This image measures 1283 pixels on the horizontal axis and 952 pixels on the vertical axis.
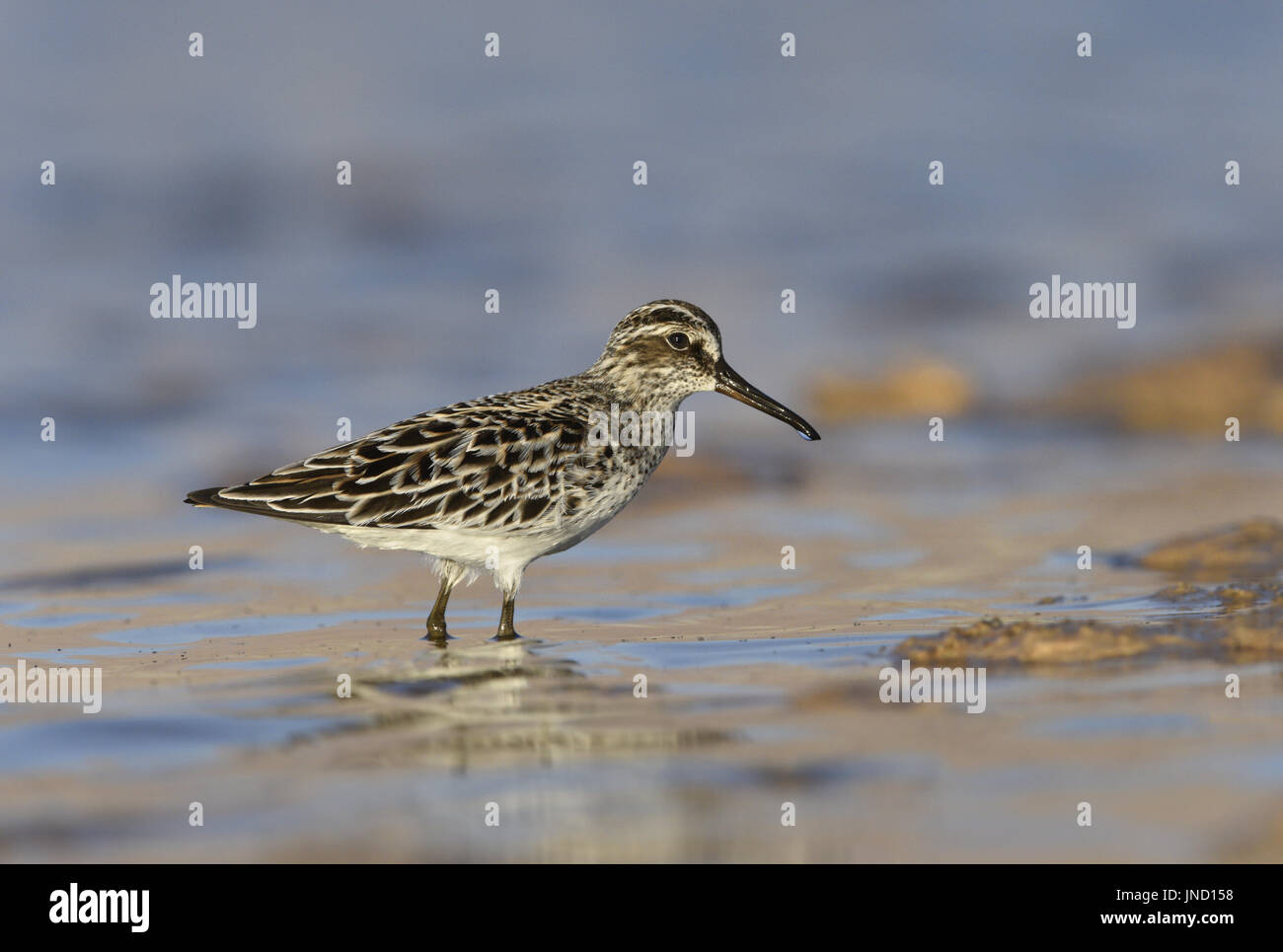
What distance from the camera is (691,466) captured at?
47.3 feet

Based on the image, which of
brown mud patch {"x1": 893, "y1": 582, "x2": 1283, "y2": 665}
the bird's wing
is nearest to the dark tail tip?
the bird's wing

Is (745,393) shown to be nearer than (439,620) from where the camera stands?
No

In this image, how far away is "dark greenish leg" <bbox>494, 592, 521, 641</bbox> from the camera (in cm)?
957

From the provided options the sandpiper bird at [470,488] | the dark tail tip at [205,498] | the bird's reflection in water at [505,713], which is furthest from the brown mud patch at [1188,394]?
the dark tail tip at [205,498]

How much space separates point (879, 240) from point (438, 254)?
6.05 metres

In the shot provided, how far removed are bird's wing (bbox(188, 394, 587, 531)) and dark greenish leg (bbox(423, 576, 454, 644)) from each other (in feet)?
1.56

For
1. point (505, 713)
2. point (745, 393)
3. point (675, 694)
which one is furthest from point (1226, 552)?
point (505, 713)

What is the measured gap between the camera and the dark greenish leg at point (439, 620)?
962cm

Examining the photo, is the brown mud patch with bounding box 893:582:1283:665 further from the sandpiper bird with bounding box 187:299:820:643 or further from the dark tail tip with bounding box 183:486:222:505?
the dark tail tip with bounding box 183:486:222:505

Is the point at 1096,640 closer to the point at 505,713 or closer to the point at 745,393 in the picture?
the point at 505,713

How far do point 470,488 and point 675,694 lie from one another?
2.31 meters

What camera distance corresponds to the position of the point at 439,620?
978cm

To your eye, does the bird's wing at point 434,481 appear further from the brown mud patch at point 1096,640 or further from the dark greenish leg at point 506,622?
the brown mud patch at point 1096,640

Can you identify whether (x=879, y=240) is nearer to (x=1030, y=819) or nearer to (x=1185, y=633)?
(x=1185, y=633)
